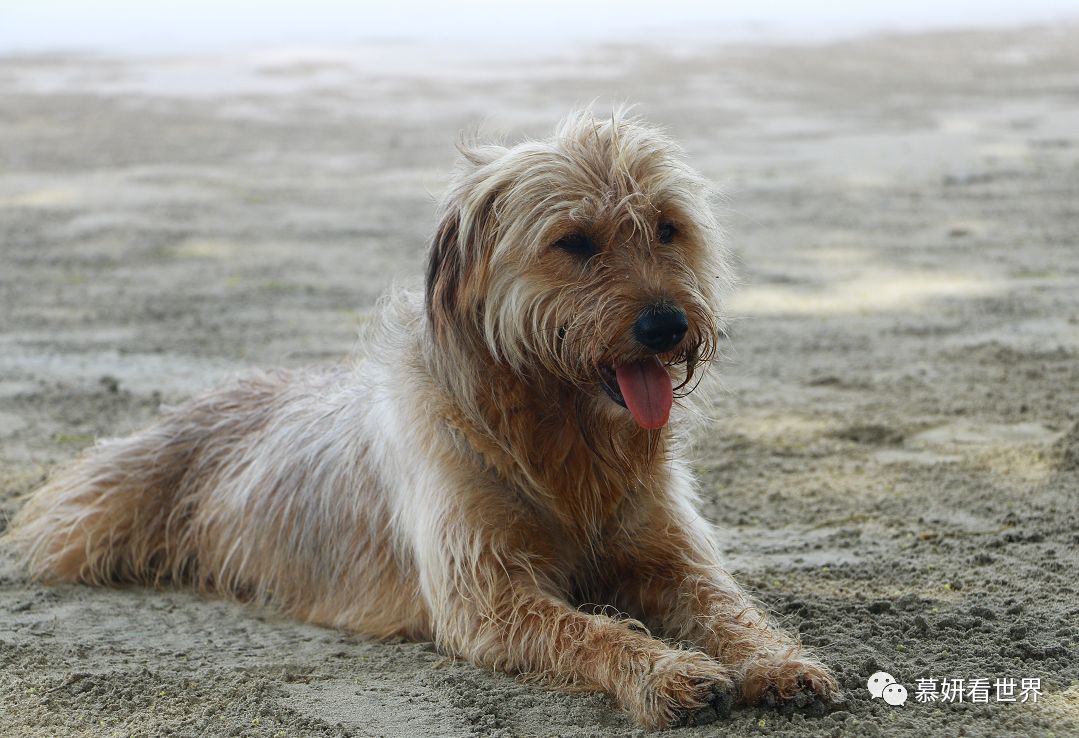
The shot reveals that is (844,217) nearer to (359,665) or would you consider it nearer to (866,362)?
(866,362)

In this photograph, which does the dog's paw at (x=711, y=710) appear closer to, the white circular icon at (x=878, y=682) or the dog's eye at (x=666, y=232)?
the white circular icon at (x=878, y=682)

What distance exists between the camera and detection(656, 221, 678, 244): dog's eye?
4645 mm

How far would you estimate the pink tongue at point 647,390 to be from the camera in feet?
14.6

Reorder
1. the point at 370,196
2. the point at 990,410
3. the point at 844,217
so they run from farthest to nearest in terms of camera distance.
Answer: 1. the point at 370,196
2. the point at 844,217
3. the point at 990,410

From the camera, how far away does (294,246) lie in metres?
12.3

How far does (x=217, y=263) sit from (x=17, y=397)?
372cm

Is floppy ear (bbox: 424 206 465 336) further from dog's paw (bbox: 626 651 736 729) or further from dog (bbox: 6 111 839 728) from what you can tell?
dog's paw (bbox: 626 651 736 729)

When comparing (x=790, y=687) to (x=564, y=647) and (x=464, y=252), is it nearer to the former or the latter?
(x=564, y=647)

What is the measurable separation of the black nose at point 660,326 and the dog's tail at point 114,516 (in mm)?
2588

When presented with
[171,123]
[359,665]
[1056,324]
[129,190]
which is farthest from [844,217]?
[171,123]

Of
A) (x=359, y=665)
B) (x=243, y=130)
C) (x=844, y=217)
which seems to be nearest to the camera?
(x=359, y=665)

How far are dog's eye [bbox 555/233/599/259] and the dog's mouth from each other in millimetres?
370

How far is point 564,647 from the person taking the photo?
448 cm

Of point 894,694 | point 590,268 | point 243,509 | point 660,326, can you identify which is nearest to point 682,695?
point 894,694
